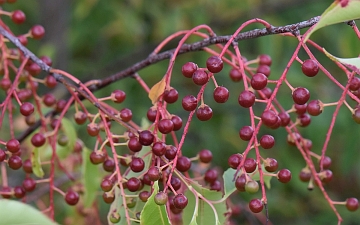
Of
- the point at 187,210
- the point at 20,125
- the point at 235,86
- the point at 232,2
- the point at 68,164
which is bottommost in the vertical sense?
the point at 187,210

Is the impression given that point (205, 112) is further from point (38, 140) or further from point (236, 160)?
point (38, 140)

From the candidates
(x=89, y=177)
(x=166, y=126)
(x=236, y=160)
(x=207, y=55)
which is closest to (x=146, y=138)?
(x=166, y=126)

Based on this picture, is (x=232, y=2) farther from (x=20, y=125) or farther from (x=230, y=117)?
(x=20, y=125)

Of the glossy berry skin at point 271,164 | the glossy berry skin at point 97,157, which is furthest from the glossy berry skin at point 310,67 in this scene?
the glossy berry skin at point 97,157

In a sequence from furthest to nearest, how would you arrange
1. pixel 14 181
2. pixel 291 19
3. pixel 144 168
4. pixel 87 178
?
pixel 291 19, pixel 14 181, pixel 87 178, pixel 144 168

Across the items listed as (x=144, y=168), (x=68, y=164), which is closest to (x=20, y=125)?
(x=68, y=164)

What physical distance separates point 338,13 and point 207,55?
143 cm

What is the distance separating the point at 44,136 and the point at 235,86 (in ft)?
5.04

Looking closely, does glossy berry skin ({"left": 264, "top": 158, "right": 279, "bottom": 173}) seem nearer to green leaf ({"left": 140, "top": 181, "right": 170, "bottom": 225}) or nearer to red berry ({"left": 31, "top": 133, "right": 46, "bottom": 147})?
green leaf ({"left": 140, "top": 181, "right": 170, "bottom": 225})

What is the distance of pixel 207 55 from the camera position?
6.63 ft

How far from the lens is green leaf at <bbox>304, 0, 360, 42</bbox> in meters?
0.58

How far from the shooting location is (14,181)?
190 centimetres

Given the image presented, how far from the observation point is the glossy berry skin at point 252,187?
68cm

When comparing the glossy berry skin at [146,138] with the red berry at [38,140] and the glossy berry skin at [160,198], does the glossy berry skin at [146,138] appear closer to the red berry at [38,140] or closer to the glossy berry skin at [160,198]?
the glossy berry skin at [160,198]
